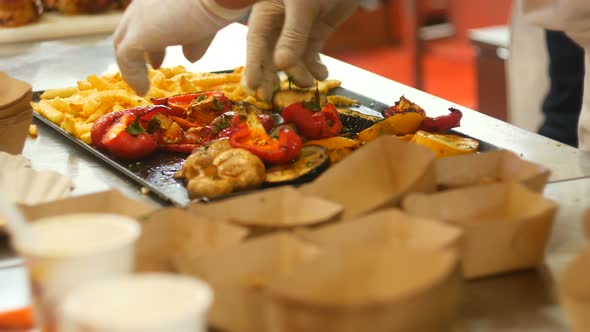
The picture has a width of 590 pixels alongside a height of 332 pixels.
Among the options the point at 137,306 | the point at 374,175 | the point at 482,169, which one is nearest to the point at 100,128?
the point at 374,175

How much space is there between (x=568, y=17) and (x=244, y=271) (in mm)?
1514

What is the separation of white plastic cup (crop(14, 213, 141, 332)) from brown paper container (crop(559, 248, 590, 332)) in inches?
22.1

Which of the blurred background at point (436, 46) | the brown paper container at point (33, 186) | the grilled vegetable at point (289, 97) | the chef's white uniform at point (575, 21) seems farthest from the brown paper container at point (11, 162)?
the blurred background at point (436, 46)

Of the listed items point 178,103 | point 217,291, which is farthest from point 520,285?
point 178,103

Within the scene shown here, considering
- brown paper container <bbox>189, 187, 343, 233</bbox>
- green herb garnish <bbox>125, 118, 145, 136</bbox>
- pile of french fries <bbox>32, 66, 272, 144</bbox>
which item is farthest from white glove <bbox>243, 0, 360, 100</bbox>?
brown paper container <bbox>189, 187, 343, 233</bbox>

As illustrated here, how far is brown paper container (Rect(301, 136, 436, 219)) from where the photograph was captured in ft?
5.31

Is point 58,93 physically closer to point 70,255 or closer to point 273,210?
point 273,210

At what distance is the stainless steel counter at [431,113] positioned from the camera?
137 cm

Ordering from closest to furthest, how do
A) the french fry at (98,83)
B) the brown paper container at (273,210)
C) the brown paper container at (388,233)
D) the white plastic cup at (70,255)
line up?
the white plastic cup at (70,255) → the brown paper container at (388,233) → the brown paper container at (273,210) → the french fry at (98,83)

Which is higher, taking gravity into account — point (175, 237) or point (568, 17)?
point (175, 237)

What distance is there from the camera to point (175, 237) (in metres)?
1.41

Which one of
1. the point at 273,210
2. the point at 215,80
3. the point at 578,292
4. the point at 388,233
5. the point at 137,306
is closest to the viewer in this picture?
the point at 137,306

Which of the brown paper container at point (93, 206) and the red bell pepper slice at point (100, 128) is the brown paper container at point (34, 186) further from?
the red bell pepper slice at point (100, 128)

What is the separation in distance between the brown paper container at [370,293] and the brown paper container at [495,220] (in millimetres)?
225
